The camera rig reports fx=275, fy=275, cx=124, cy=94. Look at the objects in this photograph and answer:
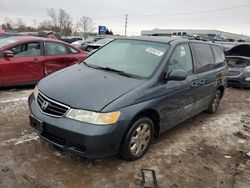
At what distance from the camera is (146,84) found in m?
3.73

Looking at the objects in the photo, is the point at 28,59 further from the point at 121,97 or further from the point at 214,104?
the point at 214,104

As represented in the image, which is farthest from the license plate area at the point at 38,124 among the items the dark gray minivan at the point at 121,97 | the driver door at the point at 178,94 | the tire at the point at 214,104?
the tire at the point at 214,104

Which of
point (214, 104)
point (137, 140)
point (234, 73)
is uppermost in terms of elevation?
point (137, 140)

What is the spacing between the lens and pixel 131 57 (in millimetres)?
4402

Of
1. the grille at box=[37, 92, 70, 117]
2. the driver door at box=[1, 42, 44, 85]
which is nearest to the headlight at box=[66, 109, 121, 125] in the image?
the grille at box=[37, 92, 70, 117]

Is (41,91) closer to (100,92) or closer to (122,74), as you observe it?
(100,92)

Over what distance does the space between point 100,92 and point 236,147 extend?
267 cm

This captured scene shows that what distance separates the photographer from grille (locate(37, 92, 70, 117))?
3312 millimetres

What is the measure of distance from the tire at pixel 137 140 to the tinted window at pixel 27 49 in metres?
4.66

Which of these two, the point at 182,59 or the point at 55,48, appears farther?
the point at 55,48

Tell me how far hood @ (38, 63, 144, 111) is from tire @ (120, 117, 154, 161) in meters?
0.51

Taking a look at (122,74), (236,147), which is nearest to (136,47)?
(122,74)

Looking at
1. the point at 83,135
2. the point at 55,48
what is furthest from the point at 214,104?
the point at 55,48

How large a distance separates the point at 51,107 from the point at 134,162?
1.34 metres
